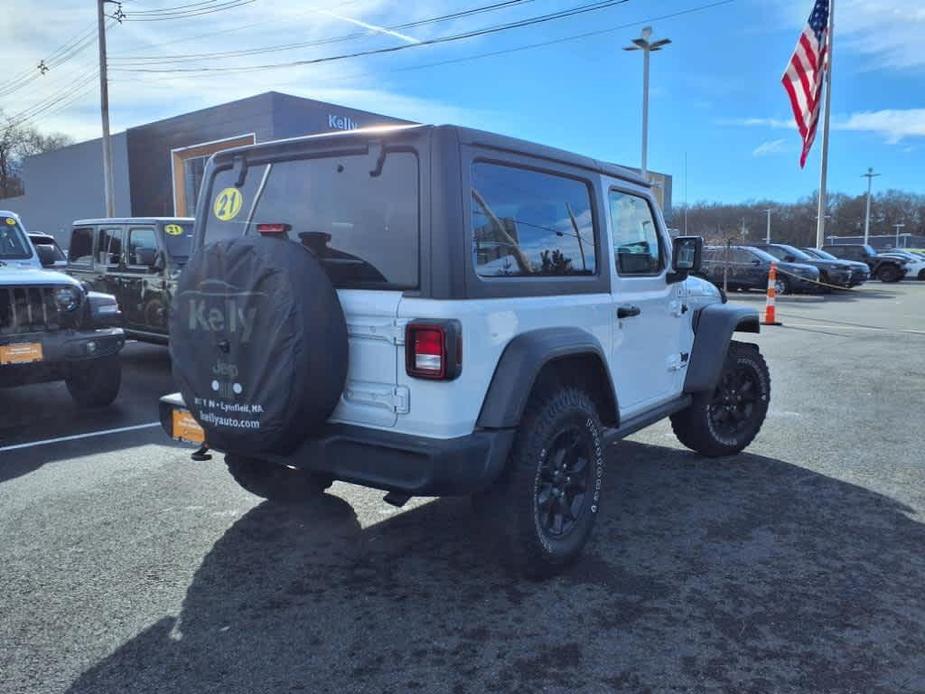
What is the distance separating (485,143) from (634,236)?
1.50 metres

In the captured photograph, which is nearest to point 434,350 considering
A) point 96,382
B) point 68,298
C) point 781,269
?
point 68,298

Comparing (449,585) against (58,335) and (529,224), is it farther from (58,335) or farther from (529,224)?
(58,335)

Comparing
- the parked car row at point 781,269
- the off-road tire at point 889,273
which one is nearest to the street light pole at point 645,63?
the parked car row at point 781,269

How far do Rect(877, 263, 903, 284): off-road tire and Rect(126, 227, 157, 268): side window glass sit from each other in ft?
104

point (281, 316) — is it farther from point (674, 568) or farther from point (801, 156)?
point (801, 156)

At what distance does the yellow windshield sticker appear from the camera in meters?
3.64

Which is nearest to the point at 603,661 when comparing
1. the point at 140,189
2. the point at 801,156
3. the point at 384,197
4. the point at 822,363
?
the point at 384,197

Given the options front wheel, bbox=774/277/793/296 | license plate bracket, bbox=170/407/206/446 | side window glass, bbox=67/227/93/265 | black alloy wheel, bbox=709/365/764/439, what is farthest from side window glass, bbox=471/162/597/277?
front wheel, bbox=774/277/793/296

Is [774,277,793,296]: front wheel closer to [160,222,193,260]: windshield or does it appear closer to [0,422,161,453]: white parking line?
[160,222,193,260]: windshield

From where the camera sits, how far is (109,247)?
8.96 metres

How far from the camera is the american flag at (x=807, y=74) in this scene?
66.7ft

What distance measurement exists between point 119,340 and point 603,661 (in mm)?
5222

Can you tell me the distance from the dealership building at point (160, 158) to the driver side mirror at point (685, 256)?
18.1 meters

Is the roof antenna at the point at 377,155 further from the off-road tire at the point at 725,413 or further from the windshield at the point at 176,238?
the windshield at the point at 176,238
